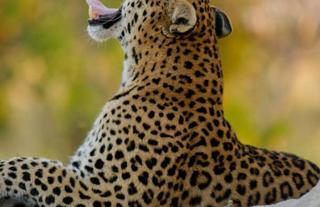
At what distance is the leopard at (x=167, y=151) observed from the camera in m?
4.33

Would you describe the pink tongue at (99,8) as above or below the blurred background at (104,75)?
above

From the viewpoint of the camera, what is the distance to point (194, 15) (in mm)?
4547

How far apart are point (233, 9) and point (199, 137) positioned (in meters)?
8.21

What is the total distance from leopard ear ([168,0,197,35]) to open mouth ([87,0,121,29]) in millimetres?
378

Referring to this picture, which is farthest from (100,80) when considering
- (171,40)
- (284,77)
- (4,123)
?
(171,40)

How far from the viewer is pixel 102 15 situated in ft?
16.3

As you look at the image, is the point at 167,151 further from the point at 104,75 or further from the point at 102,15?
the point at 104,75

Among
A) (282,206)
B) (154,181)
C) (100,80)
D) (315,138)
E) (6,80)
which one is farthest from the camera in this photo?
(6,80)

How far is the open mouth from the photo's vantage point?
4.91 m

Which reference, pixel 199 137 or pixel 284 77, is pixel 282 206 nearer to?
pixel 199 137

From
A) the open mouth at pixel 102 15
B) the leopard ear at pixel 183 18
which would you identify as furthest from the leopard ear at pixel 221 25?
the open mouth at pixel 102 15

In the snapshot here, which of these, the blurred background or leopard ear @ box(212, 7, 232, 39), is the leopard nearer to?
leopard ear @ box(212, 7, 232, 39)

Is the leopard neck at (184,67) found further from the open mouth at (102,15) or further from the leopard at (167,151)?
the open mouth at (102,15)

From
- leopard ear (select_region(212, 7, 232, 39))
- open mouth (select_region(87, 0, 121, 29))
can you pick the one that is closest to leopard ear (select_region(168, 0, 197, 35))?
leopard ear (select_region(212, 7, 232, 39))
